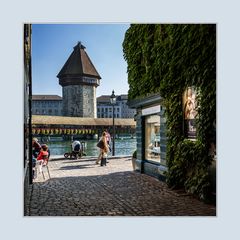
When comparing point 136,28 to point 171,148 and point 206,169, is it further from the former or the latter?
point 206,169

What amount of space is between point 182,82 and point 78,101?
180 feet

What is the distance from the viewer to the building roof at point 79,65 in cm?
6819

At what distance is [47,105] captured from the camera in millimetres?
105125

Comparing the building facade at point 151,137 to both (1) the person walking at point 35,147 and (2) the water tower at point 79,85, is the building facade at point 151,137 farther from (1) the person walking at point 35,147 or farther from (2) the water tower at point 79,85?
(2) the water tower at point 79,85

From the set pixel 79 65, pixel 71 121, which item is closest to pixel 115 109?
pixel 79 65

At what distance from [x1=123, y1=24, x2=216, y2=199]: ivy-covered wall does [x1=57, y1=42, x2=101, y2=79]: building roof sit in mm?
55855

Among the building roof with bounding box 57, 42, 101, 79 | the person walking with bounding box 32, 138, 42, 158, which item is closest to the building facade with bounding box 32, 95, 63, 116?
the building roof with bounding box 57, 42, 101, 79

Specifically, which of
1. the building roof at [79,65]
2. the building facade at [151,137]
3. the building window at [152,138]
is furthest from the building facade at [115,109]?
the building window at [152,138]

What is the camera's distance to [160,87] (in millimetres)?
11242

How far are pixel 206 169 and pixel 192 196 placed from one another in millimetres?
937

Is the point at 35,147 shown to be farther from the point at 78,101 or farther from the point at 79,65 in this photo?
the point at 79,65

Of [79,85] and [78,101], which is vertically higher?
[79,85]

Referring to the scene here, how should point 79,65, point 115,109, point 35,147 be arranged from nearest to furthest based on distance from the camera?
1. point 35,147
2. point 79,65
3. point 115,109

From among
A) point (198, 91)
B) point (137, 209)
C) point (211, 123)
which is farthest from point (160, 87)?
point (137, 209)
